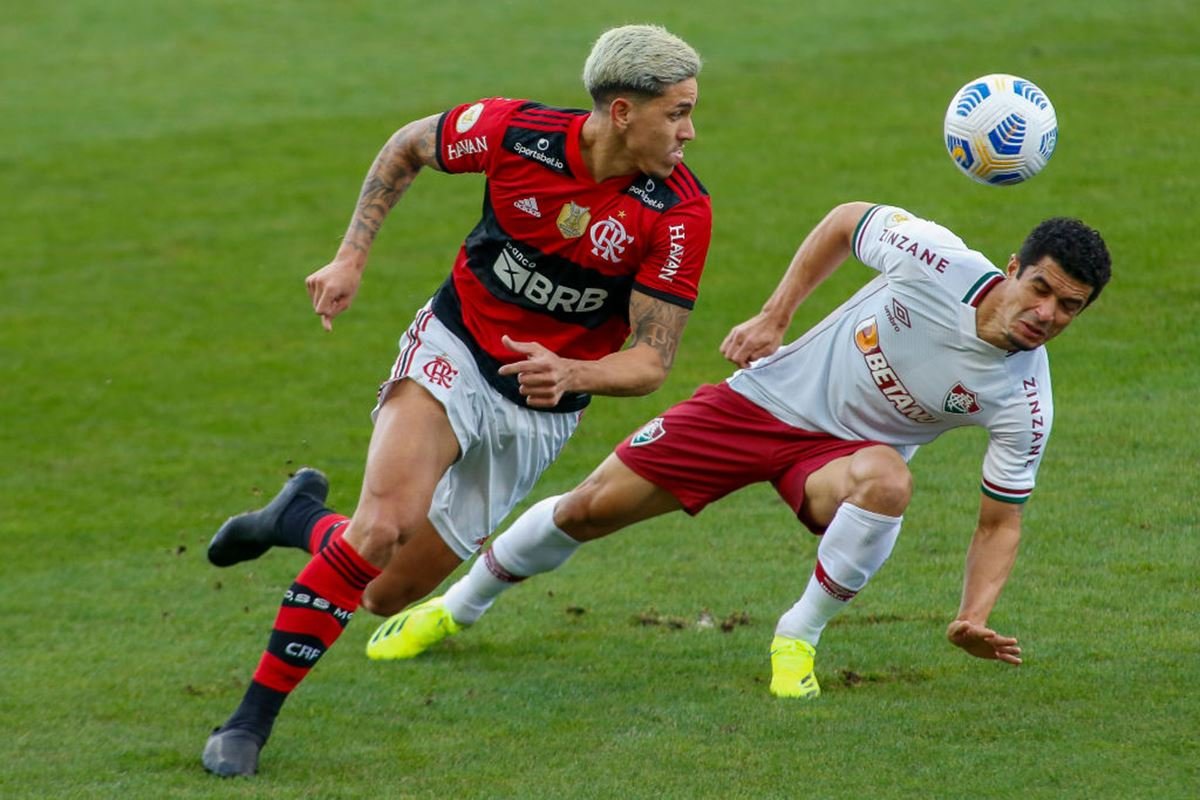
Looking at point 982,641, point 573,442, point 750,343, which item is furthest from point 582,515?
point 573,442

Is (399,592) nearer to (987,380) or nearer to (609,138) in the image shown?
(609,138)

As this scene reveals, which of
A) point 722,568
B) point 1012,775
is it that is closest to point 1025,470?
point 1012,775

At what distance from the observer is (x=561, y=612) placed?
793 centimetres

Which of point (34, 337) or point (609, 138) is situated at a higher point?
point (609, 138)

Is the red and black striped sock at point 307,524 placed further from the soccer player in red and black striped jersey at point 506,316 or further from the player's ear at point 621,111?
the player's ear at point 621,111

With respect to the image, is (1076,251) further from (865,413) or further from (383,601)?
(383,601)

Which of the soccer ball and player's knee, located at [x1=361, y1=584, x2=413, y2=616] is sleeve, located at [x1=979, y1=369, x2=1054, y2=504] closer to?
the soccer ball

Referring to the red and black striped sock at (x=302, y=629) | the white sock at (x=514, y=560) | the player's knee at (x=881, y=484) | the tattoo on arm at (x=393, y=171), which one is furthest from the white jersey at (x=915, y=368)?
the red and black striped sock at (x=302, y=629)

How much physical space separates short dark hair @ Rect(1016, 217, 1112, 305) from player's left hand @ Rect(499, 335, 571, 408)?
5.87 ft

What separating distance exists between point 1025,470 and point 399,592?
252cm

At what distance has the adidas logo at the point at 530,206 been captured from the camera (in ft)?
20.5

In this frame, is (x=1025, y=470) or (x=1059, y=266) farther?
(x=1025, y=470)

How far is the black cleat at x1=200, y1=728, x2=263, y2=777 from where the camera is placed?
5.55 meters

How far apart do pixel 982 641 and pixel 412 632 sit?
266cm
